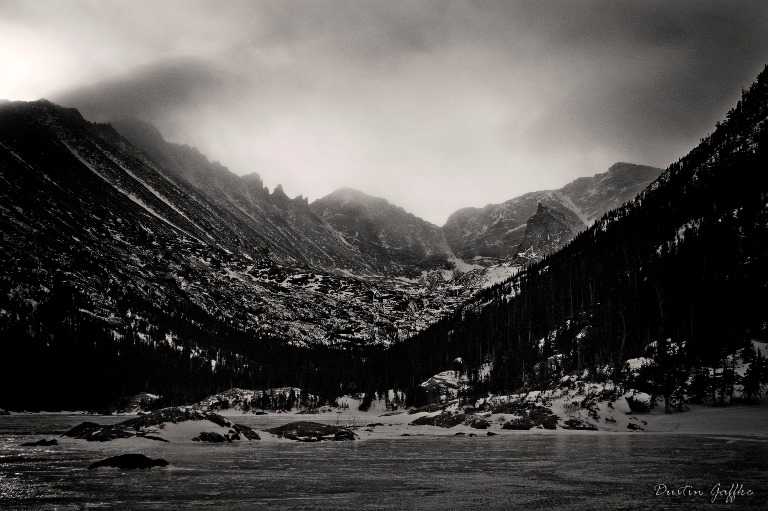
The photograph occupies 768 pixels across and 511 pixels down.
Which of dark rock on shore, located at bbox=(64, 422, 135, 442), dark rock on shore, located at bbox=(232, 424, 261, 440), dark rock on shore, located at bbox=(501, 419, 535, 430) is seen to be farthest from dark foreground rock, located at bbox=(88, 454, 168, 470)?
dark rock on shore, located at bbox=(501, 419, 535, 430)

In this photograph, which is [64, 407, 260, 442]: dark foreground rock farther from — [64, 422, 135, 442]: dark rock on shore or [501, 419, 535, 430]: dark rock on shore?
[501, 419, 535, 430]: dark rock on shore

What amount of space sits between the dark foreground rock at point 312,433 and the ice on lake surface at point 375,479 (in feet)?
60.4

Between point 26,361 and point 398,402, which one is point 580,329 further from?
point 26,361

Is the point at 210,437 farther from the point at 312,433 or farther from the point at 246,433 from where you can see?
the point at 312,433

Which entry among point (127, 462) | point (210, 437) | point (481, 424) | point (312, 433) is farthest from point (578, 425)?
point (127, 462)

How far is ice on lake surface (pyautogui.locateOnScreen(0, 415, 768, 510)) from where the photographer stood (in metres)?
24.0

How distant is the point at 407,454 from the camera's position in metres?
51.0

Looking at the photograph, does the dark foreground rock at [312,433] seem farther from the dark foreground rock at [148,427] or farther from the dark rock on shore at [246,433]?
the dark foreground rock at [148,427]

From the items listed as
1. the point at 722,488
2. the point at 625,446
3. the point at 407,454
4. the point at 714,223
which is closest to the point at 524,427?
the point at 625,446

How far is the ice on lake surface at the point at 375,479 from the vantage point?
78.6 ft

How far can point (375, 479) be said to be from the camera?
106ft

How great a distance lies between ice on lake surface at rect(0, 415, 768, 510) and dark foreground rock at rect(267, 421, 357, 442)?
18416 millimetres

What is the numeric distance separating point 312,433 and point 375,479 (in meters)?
40.7

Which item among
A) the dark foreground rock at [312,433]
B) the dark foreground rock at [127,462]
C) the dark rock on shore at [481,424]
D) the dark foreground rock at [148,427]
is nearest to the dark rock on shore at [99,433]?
the dark foreground rock at [148,427]
